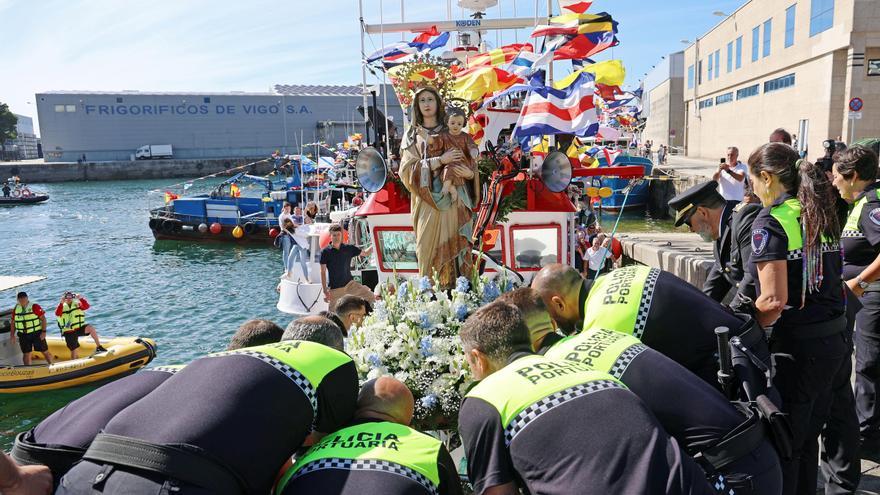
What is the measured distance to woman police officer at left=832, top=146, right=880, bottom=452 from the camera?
424 centimetres

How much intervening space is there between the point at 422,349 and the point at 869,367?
3.26m

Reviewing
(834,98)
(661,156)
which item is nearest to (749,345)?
(834,98)

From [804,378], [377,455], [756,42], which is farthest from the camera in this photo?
[756,42]

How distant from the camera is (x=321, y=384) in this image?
7.99 ft

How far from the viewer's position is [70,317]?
11328 millimetres

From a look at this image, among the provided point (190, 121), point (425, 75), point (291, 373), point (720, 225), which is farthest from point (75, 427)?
point (190, 121)

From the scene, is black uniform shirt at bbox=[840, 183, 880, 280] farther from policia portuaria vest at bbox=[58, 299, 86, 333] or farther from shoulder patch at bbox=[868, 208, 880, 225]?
policia portuaria vest at bbox=[58, 299, 86, 333]

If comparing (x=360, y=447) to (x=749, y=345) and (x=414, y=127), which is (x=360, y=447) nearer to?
(x=749, y=345)

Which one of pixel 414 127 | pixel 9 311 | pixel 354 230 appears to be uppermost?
pixel 414 127

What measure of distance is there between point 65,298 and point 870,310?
41.0 feet

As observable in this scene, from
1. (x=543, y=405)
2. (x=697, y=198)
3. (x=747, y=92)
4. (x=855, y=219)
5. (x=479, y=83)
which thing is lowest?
(x=543, y=405)

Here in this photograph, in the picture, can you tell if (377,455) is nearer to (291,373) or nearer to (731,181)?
(291,373)

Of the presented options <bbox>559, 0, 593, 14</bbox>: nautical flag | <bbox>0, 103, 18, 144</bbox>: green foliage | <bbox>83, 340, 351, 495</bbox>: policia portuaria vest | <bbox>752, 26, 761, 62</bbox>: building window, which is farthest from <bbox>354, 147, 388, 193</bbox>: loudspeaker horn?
<bbox>0, 103, 18, 144</bbox>: green foliage

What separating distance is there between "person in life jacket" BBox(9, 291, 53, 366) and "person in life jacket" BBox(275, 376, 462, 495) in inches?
428
